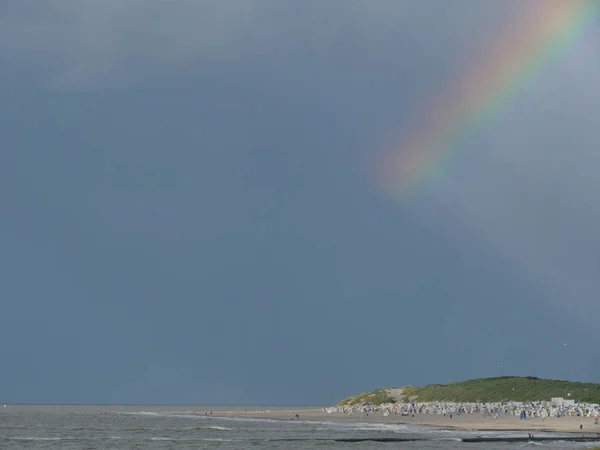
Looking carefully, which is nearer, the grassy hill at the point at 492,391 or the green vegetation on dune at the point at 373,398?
the grassy hill at the point at 492,391

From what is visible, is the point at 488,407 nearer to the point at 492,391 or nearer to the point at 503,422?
the point at 492,391

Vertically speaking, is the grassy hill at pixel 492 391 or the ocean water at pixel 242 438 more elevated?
the grassy hill at pixel 492 391

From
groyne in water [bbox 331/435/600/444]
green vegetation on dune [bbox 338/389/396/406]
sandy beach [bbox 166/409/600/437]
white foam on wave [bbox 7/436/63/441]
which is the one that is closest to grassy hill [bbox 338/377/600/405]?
green vegetation on dune [bbox 338/389/396/406]

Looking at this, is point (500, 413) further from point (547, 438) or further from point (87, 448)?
point (87, 448)

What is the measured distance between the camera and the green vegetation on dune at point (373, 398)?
18400 cm

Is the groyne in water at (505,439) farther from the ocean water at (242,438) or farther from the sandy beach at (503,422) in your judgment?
the sandy beach at (503,422)

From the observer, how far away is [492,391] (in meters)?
168

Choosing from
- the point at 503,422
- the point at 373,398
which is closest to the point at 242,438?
the point at 503,422

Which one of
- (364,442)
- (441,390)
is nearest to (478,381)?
(441,390)

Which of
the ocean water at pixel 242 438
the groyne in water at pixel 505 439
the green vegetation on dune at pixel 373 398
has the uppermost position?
the green vegetation on dune at pixel 373 398

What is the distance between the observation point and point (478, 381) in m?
188

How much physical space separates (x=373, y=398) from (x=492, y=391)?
29135mm

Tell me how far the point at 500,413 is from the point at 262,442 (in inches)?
2538

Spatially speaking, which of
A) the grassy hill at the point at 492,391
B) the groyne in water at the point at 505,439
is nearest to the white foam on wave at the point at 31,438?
the groyne in water at the point at 505,439
